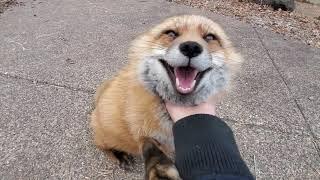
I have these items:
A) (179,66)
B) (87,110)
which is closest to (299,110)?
(87,110)

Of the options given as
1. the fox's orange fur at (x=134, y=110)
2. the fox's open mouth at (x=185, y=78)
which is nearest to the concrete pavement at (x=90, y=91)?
Answer: the fox's orange fur at (x=134, y=110)

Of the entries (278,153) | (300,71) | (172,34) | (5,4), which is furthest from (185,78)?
(5,4)

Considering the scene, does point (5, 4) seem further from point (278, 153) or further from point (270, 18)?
point (278, 153)

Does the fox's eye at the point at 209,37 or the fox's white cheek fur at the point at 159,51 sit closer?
the fox's white cheek fur at the point at 159,51

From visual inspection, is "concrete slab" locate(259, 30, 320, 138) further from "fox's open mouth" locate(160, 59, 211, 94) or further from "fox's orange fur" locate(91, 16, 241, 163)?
"fox's open mouth" locate(160, 59, 211, 94)

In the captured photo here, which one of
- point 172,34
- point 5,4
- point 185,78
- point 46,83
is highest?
point 172,34

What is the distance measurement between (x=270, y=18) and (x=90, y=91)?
4462mm

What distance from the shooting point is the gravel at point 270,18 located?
6855 mm

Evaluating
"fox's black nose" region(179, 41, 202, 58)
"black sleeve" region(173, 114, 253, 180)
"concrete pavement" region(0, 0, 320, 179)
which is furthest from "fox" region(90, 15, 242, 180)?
"concrete pavement" region(0, 0, 320, 179)

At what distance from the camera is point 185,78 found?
234 centimetres

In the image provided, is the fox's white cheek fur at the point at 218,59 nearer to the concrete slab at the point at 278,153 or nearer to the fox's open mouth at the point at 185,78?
the fox's open mouth at the point at 185,78

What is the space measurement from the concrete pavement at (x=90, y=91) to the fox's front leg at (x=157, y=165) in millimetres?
766

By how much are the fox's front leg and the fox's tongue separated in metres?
0.38

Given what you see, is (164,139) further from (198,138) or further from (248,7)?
(248,7)
